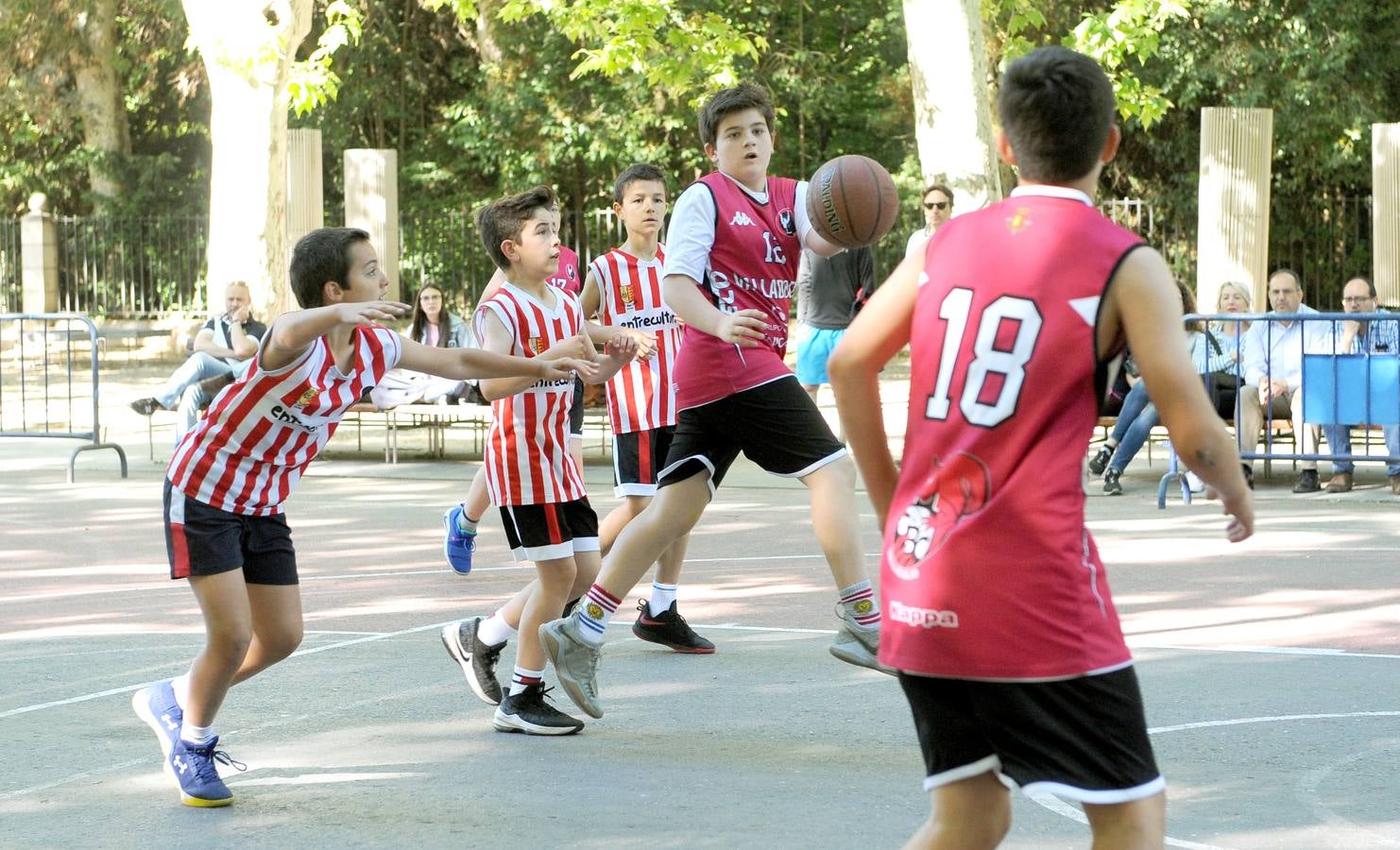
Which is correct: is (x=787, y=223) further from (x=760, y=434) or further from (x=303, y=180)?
(x=303, y=180)

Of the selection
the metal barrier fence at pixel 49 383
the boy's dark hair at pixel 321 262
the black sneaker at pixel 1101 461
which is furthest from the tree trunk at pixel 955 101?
the boy's dark hair at pixel 321 262

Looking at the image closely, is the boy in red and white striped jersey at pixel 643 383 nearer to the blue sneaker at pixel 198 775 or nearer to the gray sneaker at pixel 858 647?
the gray sneaker at pixel 858 647

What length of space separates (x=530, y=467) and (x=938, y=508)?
125 inches

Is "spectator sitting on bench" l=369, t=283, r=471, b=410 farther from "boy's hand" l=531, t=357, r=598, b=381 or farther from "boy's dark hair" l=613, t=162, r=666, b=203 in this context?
"boy's hand" l=531, t=357, r=598, b=381

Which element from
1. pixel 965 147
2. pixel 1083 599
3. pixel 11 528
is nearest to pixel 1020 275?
pixel 1083 599

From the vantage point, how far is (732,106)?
659 centimetres

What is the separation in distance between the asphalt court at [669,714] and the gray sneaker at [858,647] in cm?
19

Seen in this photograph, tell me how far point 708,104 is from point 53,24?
30.1 m

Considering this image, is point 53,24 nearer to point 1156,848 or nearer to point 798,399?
point 798,399

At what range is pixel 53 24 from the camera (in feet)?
110

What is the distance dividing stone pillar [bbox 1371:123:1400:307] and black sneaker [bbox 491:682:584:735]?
1429 cm

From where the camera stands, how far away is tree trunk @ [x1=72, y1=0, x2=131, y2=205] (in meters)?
34.2

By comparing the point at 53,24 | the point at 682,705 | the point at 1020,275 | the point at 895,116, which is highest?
the point at 53,24

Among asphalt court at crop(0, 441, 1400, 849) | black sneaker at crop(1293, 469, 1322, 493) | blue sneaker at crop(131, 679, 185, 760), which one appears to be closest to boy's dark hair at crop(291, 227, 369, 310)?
blue sneaker at crop(131, 679, 185, 760)
